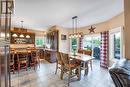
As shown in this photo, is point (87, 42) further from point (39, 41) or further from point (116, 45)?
point (39, 41)

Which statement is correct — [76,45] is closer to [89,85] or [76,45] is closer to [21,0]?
[89,85]

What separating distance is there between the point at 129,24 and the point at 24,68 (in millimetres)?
4988

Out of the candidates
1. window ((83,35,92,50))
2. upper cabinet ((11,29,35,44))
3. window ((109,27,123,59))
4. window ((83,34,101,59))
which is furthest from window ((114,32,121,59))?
upper cabinet ((11,29,35,44))

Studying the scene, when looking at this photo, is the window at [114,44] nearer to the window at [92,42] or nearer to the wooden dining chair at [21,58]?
the window at [92,42]

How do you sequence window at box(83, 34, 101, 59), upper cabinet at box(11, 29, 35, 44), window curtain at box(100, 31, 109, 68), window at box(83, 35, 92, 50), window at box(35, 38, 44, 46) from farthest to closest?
window at box(35, 38, 44, 46) < upper cabinet at box(11, 29, 35, 44) < window at box(83, 35, 92, 50) < window at box(83, 34, 101, 59) < window curtain at box(100, 31, 109, 68)

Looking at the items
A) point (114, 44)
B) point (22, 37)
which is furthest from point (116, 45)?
point (22, 37)

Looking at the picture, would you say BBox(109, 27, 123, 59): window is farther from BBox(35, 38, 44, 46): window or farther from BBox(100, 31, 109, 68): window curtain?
BBox(35, 38, 44, 46): window

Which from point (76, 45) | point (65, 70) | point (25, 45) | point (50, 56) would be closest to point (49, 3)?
point (65, 70)

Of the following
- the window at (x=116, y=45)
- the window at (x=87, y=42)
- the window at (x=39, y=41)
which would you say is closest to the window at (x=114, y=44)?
the window at (x=116, y=45)

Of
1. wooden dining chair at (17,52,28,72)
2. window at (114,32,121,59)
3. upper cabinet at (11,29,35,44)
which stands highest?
upper cabinet at (11,29,35,44)

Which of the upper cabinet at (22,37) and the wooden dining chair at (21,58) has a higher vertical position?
the upper cabinet at (22,37)

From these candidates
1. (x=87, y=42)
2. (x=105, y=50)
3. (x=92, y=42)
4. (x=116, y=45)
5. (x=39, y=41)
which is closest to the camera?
(x=116, y=45)

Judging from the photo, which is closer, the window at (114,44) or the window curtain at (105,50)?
the window at (114,44)

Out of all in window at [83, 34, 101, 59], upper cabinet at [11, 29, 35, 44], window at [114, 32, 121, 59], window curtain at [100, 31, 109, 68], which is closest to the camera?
window at [114, 32, 121, 59]
